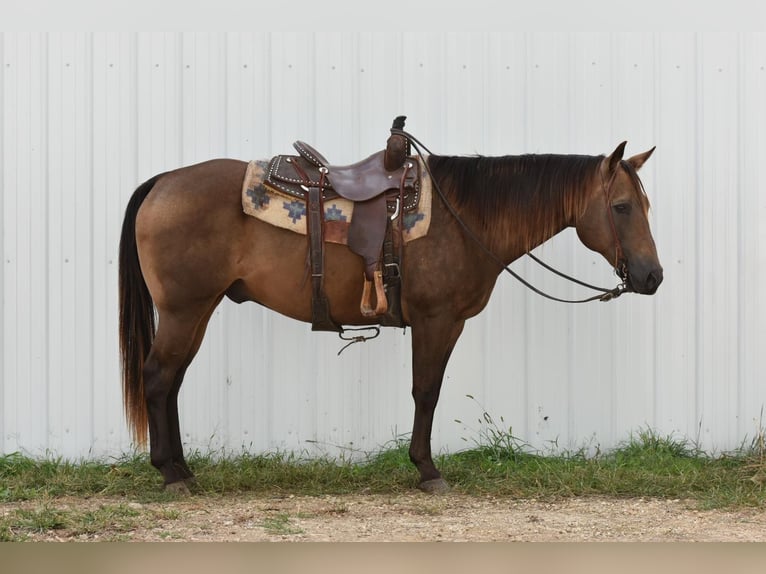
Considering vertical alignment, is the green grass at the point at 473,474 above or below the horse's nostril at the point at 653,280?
below

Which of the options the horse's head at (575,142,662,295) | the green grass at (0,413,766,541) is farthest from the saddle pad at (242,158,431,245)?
the green grass at (0,413,766,541)

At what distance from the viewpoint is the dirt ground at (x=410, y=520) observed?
11.6 feet

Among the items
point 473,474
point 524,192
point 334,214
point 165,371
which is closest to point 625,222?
point 524,192

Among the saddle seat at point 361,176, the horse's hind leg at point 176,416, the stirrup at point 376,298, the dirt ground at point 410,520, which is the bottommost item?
the dirt ground at point 410,520

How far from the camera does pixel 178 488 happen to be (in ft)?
14.0

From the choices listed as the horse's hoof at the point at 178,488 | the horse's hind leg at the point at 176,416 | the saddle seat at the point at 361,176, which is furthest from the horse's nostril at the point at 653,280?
the horse's hoof at the point at 178,488

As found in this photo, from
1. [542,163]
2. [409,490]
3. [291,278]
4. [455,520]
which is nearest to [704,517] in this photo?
[455,520]

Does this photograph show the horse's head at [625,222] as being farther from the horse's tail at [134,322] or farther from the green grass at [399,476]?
the horse's tail at [134,322]

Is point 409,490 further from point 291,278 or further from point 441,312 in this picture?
point 291,278

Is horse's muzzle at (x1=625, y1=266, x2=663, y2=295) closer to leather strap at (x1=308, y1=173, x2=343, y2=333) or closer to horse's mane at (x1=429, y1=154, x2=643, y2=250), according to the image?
horse's mane at (x1=429, y1=154, x2=643, y2=250)

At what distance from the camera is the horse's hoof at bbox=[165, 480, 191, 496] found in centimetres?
425

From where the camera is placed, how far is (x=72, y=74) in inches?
204

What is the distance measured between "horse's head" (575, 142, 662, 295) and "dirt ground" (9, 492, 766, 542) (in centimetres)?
118

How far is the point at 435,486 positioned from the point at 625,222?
69.9 inches
